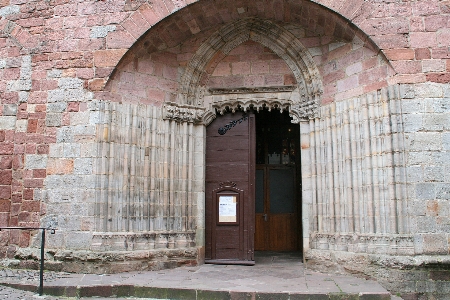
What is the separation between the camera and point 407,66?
19.4 feet

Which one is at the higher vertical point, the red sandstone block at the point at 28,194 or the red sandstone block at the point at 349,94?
the red sandstone block at the point at 349,94

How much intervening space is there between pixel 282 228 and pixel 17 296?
5714 mm

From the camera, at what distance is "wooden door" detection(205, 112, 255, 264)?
7.24 metres

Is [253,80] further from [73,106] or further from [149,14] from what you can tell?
[73,106]

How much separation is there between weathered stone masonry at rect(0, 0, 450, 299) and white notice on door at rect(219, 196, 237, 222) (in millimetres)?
392

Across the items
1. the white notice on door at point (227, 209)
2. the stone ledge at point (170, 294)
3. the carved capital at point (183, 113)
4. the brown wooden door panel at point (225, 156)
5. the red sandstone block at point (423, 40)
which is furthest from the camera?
the brown wooden door panel at point (225, 156)

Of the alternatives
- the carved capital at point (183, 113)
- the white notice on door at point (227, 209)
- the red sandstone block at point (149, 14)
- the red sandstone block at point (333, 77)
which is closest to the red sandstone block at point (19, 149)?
the carved capital at point (183, 113)

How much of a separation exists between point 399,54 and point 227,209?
366 cm

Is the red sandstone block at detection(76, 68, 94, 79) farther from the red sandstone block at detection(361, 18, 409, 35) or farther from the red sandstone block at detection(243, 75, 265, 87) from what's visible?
the red sandstone block at detection(361, 18, 409, 35)

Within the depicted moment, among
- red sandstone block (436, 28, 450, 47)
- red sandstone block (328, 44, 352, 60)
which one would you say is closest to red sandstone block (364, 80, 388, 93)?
red sandstone block (328, 44, 352, 60)

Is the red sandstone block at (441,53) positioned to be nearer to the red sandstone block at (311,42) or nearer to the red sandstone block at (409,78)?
the red sandstone block at (409,78)

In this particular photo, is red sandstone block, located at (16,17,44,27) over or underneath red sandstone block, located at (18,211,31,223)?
over

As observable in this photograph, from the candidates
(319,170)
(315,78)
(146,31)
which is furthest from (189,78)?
(319,170)

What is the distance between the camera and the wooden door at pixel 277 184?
9383 millimetres
